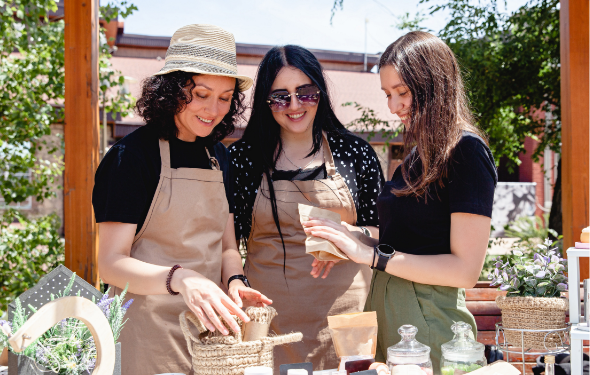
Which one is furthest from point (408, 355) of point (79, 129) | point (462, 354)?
point (79, 129)

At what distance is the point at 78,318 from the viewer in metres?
1.00

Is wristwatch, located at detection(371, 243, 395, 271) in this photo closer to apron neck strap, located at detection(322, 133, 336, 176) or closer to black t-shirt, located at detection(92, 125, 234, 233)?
black t-shirt, located at detection(92, 125, 234, 233)

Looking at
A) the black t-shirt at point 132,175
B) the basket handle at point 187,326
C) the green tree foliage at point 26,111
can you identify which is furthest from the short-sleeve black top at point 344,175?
the green tree foliage at point 26,111

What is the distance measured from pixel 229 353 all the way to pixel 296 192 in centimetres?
114

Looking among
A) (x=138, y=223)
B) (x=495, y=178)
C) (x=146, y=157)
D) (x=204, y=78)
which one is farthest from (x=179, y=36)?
(x=495, y=178)

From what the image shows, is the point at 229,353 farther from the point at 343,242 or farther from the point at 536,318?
the point at 536,318

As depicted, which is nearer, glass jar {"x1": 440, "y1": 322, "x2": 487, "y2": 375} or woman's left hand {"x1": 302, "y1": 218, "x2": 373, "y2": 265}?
glass jar {"x1": 440, "y1": 322, "x2": 487, "y2": 375}

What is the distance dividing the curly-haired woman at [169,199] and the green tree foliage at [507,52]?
12.5 ft

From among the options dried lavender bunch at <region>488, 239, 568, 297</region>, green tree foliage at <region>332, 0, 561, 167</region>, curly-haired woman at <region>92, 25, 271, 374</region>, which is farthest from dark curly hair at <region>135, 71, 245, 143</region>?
green tree foliage at <region>332, 0, 561, 167</region>

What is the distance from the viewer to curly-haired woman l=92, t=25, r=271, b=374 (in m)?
1.66

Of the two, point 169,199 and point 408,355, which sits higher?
point 169,199

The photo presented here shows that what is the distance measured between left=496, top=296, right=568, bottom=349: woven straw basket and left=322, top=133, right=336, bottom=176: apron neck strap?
937mm

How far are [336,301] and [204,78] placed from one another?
3.61 ft

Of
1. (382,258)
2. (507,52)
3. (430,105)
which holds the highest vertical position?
(507,52)
